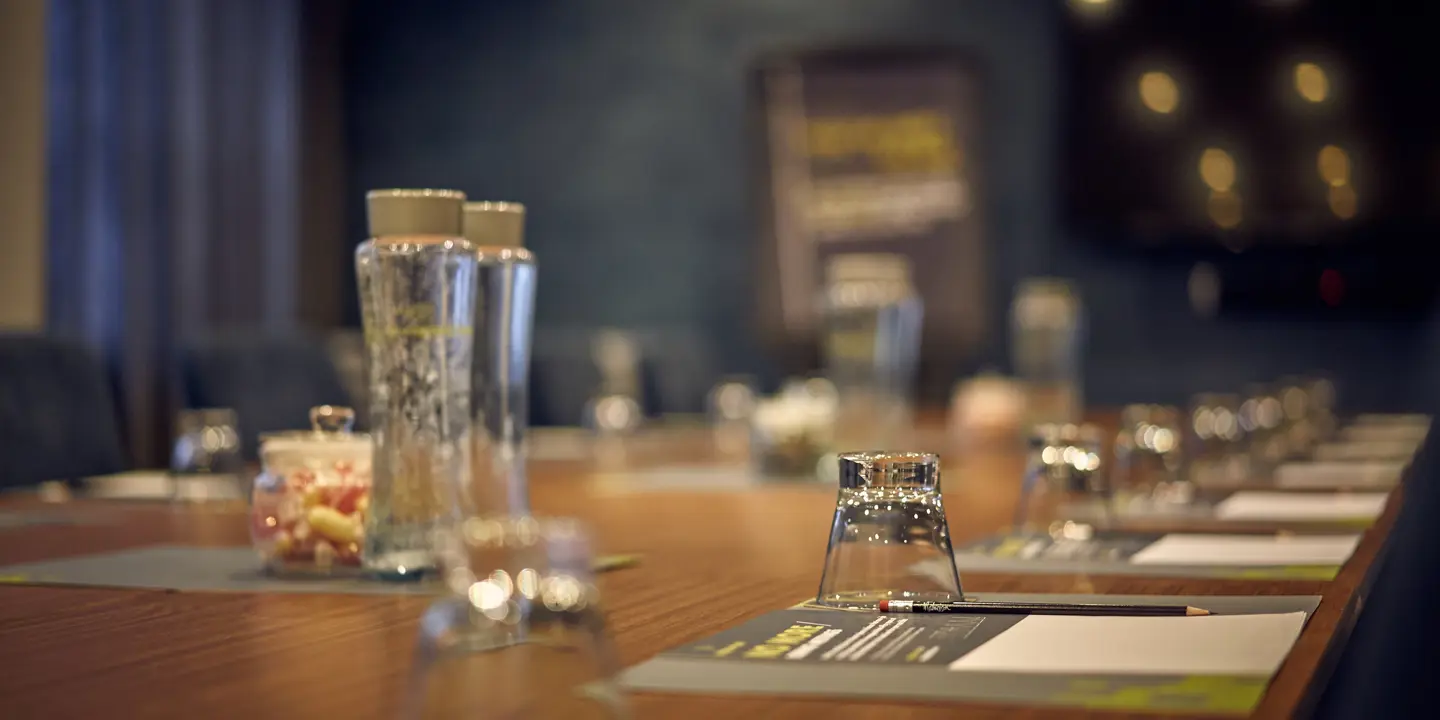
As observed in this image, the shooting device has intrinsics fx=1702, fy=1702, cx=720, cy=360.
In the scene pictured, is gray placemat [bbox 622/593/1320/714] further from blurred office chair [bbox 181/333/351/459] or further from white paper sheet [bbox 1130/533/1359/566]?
blurred office chair [bbox 181/333/351/459]

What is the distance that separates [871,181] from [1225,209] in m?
1.33

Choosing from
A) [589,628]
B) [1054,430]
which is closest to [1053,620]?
[589,628]

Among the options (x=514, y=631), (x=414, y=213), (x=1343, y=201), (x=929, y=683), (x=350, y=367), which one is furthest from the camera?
(x=1343, y=201)

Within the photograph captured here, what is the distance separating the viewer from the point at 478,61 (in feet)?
24.0

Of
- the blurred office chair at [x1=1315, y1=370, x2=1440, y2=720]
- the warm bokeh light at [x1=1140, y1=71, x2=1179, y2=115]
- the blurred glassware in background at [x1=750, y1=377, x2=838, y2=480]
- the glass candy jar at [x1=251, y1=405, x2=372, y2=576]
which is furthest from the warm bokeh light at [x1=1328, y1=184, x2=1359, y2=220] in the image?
the glass candy jar at [x1=251, y1=405, x2=372, y2=576]

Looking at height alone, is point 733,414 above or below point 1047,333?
below

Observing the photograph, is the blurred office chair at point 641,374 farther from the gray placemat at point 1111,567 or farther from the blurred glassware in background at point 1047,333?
the gray placemat at point 1111,567

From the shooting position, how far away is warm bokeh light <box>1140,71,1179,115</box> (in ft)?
20.5

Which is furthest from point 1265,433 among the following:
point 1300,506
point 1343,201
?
point 1343,201

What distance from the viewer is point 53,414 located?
283 centimetres

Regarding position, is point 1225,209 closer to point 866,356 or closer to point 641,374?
point 641,374

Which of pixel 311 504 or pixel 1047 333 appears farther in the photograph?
pixel 1047 333

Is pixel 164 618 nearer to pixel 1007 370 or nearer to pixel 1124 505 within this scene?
pixel 1124 505

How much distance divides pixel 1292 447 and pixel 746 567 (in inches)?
→ 85.8
